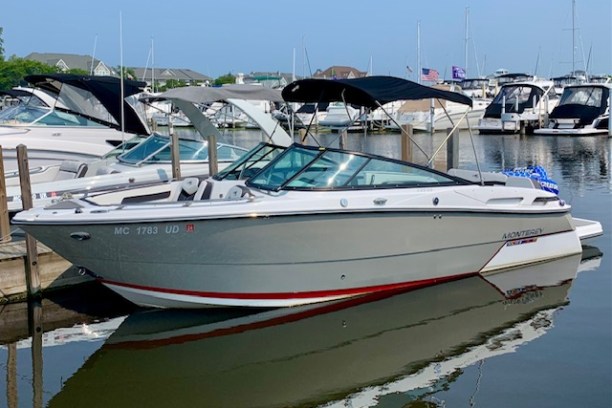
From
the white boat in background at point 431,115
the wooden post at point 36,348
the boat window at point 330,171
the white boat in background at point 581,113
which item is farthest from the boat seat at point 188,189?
the white boat in background at point 431,115

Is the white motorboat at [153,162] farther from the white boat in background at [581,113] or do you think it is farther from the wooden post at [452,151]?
the white boat in background at [581,113]

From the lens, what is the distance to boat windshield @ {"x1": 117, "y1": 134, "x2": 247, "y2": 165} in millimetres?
13117

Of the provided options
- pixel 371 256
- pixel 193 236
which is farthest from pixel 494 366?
pixel 193 236

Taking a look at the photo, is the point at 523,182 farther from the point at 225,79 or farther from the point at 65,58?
the point at 65,58

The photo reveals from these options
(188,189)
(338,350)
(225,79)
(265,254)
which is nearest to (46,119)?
(188,189)

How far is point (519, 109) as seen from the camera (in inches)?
1603

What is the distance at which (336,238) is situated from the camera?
27.6 ft

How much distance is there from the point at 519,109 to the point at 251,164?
33.6 meters

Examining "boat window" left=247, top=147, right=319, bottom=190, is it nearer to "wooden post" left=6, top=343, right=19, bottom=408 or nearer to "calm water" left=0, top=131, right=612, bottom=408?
"calm water" left=0, top=131, right=612, bottom=408

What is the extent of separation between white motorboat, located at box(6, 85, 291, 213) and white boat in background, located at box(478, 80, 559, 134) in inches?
1110

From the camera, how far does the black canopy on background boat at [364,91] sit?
954cm

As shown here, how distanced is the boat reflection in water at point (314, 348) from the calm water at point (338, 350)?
2cm

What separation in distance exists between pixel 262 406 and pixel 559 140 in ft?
102

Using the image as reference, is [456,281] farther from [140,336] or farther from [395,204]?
[140,336]
